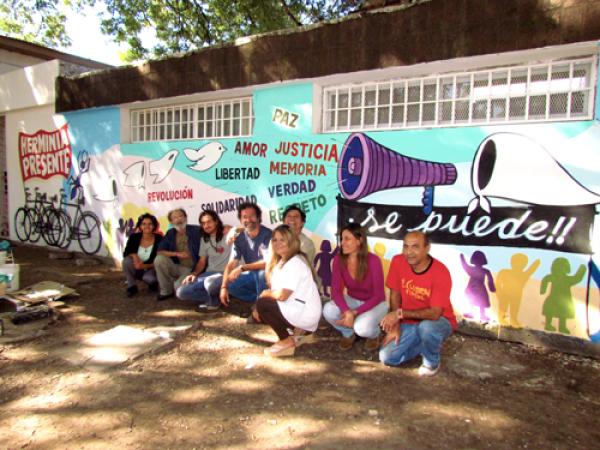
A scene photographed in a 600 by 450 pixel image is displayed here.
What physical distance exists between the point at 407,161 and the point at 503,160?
0.98 metres

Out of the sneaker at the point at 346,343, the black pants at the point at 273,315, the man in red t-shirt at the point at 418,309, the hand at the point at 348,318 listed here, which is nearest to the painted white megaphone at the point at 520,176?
the man in red t-shirt at the point at 418,309

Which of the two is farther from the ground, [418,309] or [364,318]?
[418,309]

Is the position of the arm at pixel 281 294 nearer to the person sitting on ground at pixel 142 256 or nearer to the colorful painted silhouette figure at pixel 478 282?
the colorful painted silhouette figure at pixel 478 282

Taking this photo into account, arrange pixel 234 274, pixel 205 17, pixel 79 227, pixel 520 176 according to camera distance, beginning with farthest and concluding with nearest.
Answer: pixel 205 17
pixel 79 227
pixel 234 274
pixel 520 176

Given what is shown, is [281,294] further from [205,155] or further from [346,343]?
[205,155]

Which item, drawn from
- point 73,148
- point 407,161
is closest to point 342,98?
point 407,161

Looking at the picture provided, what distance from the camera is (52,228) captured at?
916 cm

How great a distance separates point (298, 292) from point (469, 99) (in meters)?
2.65

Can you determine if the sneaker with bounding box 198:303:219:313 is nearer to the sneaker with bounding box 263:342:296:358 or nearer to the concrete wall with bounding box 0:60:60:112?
the sneaker with bounding box 263:342:296:358

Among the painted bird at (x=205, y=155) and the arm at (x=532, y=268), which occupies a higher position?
the painted bird at (x=205, y=155)

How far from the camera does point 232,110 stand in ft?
21.6

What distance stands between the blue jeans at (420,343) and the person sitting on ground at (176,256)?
2.88 m

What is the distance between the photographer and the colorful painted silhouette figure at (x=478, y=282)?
452cm

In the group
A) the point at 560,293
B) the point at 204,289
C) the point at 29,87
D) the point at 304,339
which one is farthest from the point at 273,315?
the point at 29,87
